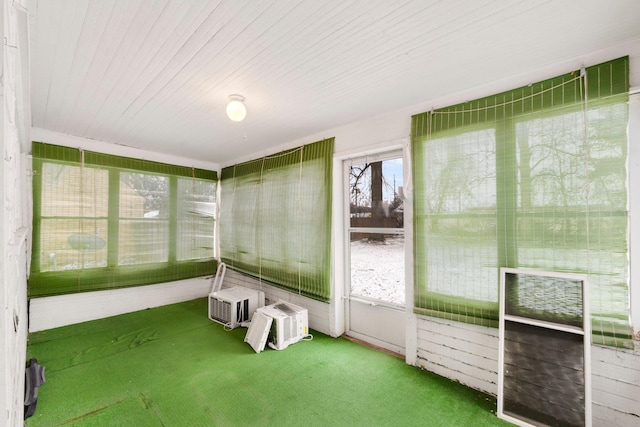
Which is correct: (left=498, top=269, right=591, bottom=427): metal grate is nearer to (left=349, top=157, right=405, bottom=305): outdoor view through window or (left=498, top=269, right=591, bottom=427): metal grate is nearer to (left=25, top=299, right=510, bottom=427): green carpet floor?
(left=25, top=299, right=510, bottom=427): green carpet floor

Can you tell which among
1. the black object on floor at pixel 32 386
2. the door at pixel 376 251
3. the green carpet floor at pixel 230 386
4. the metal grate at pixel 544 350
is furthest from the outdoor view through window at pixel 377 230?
the black object on floor at pixel 32 386

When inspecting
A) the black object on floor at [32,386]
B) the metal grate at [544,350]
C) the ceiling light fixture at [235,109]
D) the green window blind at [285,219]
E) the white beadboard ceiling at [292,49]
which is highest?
the white beadboard ceiling at [292,49]

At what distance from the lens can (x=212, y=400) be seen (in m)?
2.24

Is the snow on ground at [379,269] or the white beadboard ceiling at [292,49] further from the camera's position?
the snow on ground at [379,269]

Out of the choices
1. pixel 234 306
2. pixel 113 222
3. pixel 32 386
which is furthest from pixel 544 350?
pixel 113 222

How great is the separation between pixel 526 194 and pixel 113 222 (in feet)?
16.6

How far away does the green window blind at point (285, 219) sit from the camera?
3.51 metres

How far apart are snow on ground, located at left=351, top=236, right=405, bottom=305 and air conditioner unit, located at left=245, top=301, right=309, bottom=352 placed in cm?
73

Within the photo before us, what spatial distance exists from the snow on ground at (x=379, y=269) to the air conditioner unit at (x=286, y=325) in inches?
28.9

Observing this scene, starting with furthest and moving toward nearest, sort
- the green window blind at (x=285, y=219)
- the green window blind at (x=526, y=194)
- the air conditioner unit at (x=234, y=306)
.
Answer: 1. the air conditioner unit at (x=234, y=306)
2. the green window blind at (x=285, y=219)
3. the green window blind at (x=526, y=194)

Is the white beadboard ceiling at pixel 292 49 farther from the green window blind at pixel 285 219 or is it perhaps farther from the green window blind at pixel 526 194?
the green window blind at pixel 285 219

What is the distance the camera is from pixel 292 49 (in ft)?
6.09

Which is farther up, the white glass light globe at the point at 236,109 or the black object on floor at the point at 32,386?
the white glass light globe at the point at 236,109

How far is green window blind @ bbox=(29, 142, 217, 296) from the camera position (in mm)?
3605
